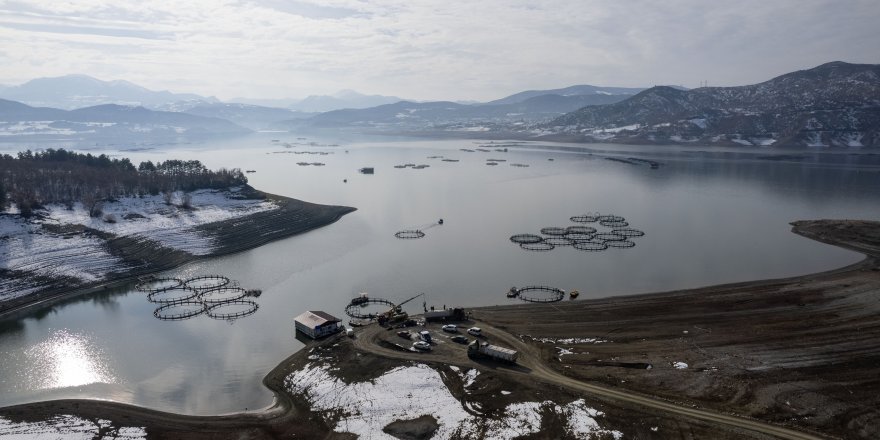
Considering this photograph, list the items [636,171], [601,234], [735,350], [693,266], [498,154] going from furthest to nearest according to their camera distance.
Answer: [498,154] < [636,171] < [601,234] < [693,266] < [735,350]

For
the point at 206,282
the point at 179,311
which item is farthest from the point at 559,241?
the point at 179,311

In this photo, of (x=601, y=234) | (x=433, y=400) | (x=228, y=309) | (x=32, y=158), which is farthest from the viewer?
(x=32, y=158)

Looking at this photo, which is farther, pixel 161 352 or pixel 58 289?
pixel 58 289

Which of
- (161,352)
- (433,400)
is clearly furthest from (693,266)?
→ (161,352)

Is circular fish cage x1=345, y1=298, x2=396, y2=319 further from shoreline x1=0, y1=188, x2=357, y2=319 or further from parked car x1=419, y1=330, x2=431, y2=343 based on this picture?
shoreline x1=0, y1=188, x2=357, y2=319

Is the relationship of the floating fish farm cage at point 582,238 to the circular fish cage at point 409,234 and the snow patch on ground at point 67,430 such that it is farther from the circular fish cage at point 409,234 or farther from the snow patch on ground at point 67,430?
the snow patch on ground at point 67,430

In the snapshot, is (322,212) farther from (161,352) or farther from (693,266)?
(693,266)

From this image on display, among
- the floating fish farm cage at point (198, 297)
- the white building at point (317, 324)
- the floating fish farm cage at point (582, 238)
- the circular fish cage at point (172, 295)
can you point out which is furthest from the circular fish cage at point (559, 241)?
the circular fish cage at point (172, 295)
